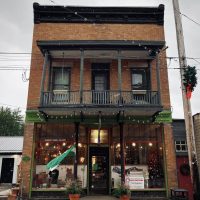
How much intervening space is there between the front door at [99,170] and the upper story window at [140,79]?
4.09 metres

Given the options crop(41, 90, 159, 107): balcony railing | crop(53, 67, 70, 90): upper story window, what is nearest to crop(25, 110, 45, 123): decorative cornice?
crop(41, 90, 159, 107): balcony railing

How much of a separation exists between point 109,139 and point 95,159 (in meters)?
1.39

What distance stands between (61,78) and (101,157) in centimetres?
523

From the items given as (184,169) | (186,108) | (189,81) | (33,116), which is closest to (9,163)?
(33,116)

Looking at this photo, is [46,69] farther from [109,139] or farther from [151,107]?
[151,107]

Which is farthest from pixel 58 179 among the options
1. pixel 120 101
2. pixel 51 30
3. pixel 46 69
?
pixel 51 30

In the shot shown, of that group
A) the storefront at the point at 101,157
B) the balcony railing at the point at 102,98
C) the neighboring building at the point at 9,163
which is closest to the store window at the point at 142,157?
the storefront at the point at 101,157

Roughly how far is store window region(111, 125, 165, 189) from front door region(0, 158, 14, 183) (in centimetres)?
1349

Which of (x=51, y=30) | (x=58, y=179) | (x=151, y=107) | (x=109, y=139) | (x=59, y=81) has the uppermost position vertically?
(x=51, y=30)

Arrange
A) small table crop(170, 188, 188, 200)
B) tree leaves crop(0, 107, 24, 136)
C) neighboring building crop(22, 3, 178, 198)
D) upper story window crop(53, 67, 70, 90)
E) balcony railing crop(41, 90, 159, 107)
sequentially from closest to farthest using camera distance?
small table crop(170, 188, 188, 200), balcony railing crop(41, 90, 159, 107), neighboring building crop(22, 3, 178, 198), upper story window crop(53, 67, 70, 90), tree leaves crop(0, 107, 24, 136)

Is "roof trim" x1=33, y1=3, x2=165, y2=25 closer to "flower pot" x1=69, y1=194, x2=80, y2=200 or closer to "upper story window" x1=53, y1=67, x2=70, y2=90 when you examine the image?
"upper story window" x1=53, y1=67, x2=70, y2=90

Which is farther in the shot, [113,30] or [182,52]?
[113,30]

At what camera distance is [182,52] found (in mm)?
11031

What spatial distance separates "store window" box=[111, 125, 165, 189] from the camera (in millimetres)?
13008
